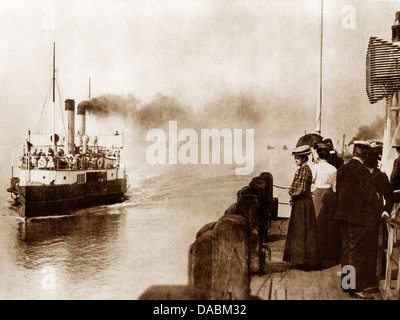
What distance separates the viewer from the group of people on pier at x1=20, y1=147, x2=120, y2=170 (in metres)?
24.3

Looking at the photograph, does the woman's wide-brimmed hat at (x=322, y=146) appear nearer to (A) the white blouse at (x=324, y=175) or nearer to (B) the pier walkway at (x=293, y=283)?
(A) the white blouse at (x=324, y=175)

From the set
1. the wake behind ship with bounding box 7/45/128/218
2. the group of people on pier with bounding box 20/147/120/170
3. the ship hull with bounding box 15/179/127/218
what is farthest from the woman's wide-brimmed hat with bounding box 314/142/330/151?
the ship hull with bounding box 15/179/127/218

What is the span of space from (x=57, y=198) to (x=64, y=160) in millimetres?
2724

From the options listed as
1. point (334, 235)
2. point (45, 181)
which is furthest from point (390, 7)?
point (45, 181)

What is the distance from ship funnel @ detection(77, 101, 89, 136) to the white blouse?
23770 millimetres

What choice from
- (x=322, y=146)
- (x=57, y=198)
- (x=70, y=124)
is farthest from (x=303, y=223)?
(x=70, y=124)

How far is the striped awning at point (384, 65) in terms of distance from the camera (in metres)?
7.44

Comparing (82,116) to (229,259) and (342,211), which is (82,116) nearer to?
(342,211)

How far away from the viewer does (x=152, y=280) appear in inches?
754

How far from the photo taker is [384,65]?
24.6 feet

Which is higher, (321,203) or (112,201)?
→ (321,203)

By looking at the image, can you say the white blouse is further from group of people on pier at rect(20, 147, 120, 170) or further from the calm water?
group of people on pier at rect(20, 147, 120, 170)

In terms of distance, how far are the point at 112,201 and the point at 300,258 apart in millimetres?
23279

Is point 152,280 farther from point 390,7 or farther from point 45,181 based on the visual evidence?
point 390,7
